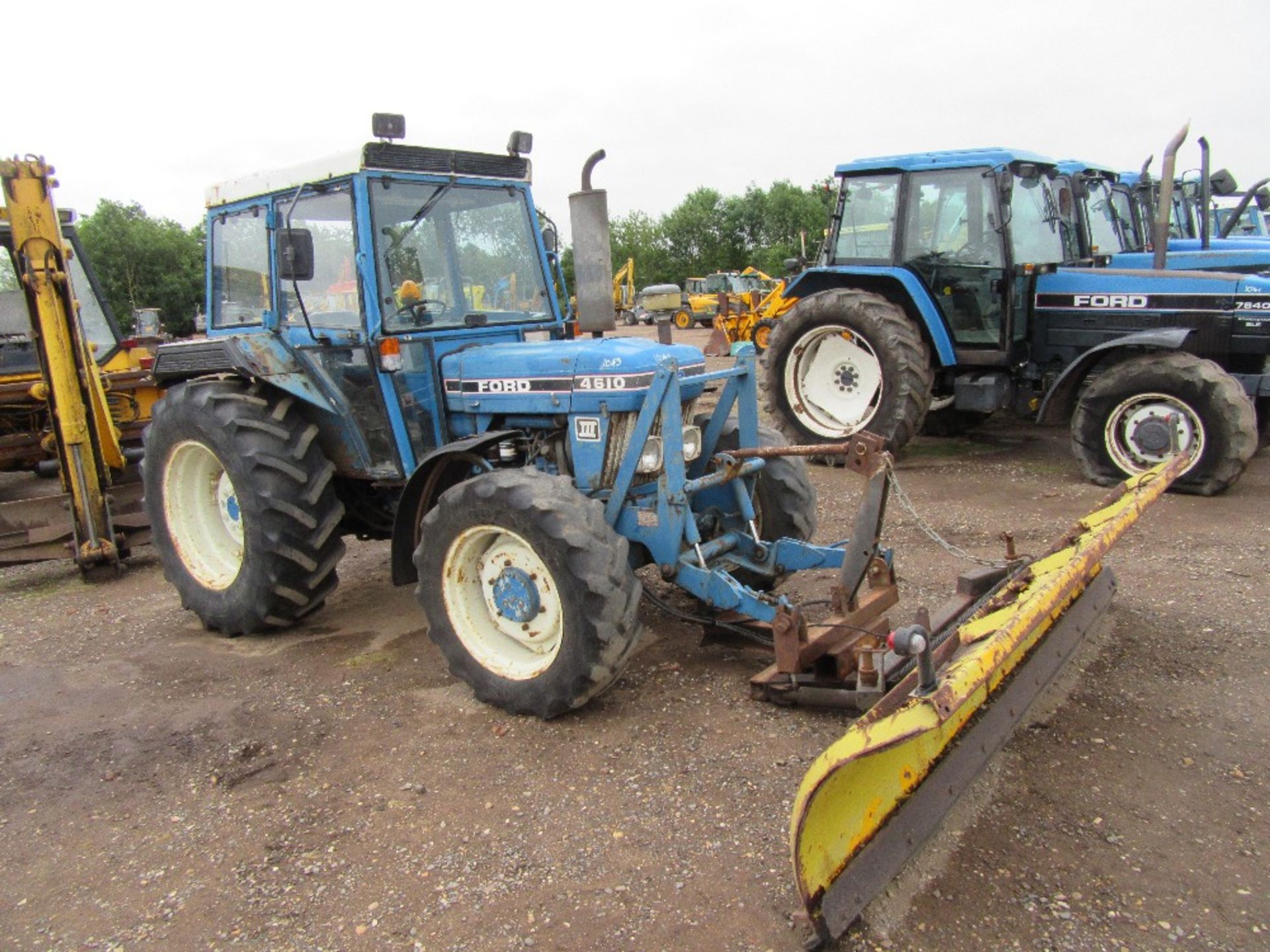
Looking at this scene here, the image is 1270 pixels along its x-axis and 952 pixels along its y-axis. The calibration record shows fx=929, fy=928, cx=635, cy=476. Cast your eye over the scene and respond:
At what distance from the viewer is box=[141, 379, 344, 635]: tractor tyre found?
4.41 metres

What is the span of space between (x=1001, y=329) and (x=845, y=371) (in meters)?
1.27

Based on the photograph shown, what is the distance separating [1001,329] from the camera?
7449mm

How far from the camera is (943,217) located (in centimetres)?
755

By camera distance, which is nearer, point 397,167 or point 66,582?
point 397,167

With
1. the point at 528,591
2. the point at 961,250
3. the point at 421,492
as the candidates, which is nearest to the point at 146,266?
the point at 961,250

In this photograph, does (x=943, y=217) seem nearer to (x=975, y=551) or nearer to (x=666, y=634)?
(x=975, y=551)

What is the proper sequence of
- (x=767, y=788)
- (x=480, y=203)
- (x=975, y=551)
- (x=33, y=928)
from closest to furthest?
(x=33, y=928) < (x=767, y=788) < (x=480, y=203) < (x=975, y=551)

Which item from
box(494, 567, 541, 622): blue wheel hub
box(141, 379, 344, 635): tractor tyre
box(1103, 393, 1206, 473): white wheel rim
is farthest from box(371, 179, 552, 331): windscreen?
box(1103, 393, 1206, 473): white wheel rim

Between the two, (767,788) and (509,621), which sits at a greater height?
(509,621)

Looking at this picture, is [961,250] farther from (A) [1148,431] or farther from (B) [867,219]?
(A) [1148,431]

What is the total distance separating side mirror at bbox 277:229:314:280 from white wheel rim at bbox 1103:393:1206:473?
5.53 metres

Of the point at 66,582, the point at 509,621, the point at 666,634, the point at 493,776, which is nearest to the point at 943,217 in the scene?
the point at 666,634

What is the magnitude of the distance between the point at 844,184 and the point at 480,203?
439cm

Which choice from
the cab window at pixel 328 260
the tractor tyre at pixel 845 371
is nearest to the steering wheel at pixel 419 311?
the cab window at pixel 328 260
